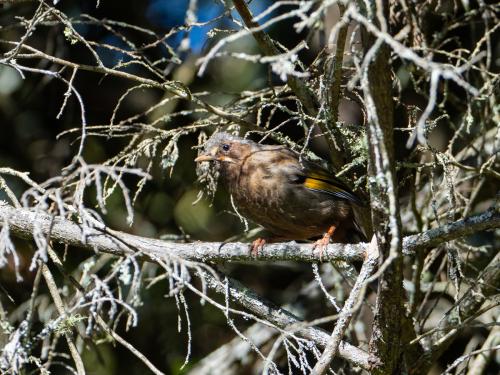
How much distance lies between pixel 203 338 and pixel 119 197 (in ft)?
5.10

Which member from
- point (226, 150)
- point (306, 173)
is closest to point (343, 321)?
point (306, 173)

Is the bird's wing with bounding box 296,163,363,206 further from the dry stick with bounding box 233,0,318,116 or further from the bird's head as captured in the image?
the dry stick with bounding box 233,0,318,116

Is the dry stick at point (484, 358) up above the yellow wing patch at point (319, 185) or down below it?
below

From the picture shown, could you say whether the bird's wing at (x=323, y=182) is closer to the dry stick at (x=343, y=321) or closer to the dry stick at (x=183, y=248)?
the dry stick at (x=183, y=248)

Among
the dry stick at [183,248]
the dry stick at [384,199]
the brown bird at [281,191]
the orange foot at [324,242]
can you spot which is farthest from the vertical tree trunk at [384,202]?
the brown bird at [281,191]

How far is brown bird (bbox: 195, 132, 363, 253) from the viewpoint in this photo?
5547mm

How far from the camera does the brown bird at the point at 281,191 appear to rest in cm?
555

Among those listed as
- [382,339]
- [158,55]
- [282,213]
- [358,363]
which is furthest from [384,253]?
[158,55]

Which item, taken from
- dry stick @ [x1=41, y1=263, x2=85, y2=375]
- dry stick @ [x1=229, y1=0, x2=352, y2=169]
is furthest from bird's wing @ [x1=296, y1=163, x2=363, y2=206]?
dry stick @ [x1=41, y1=263, x2=85, y2=375]

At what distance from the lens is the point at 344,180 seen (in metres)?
5.02

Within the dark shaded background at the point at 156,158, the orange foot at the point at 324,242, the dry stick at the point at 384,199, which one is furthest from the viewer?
the dark shaded background at the point at 156,158

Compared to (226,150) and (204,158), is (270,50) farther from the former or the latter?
(226,150)

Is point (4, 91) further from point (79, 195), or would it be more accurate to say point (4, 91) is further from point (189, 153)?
point (79, 195)

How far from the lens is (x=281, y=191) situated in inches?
221
